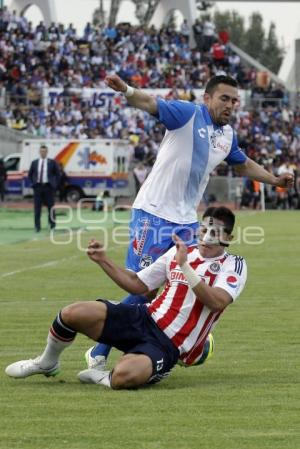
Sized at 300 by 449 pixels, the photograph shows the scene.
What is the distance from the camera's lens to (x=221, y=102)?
10.2 metres

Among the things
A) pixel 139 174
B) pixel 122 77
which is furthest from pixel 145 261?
pixel 122 77

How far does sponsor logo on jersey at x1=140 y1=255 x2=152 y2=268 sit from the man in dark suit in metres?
21.2

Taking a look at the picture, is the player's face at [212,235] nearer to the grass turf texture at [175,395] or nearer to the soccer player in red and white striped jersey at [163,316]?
the soccer player in red and white striped jersey at [163,316]

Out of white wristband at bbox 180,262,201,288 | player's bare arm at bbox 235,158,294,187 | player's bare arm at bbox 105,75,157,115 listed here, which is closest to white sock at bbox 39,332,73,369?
white wristband at bbox 180,262,201,288

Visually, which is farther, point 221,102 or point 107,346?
point 221,102

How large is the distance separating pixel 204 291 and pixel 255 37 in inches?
5115

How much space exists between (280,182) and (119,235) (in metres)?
20.3

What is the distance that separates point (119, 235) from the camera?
31344 mm

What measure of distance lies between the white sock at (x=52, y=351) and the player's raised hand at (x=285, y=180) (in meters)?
2.55

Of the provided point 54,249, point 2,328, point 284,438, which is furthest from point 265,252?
point 284,438

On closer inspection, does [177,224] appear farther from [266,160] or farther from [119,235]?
[266,160]

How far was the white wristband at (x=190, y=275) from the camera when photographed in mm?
9125

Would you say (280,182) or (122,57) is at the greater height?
(280,182)

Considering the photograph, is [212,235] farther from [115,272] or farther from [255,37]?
[255,37]
